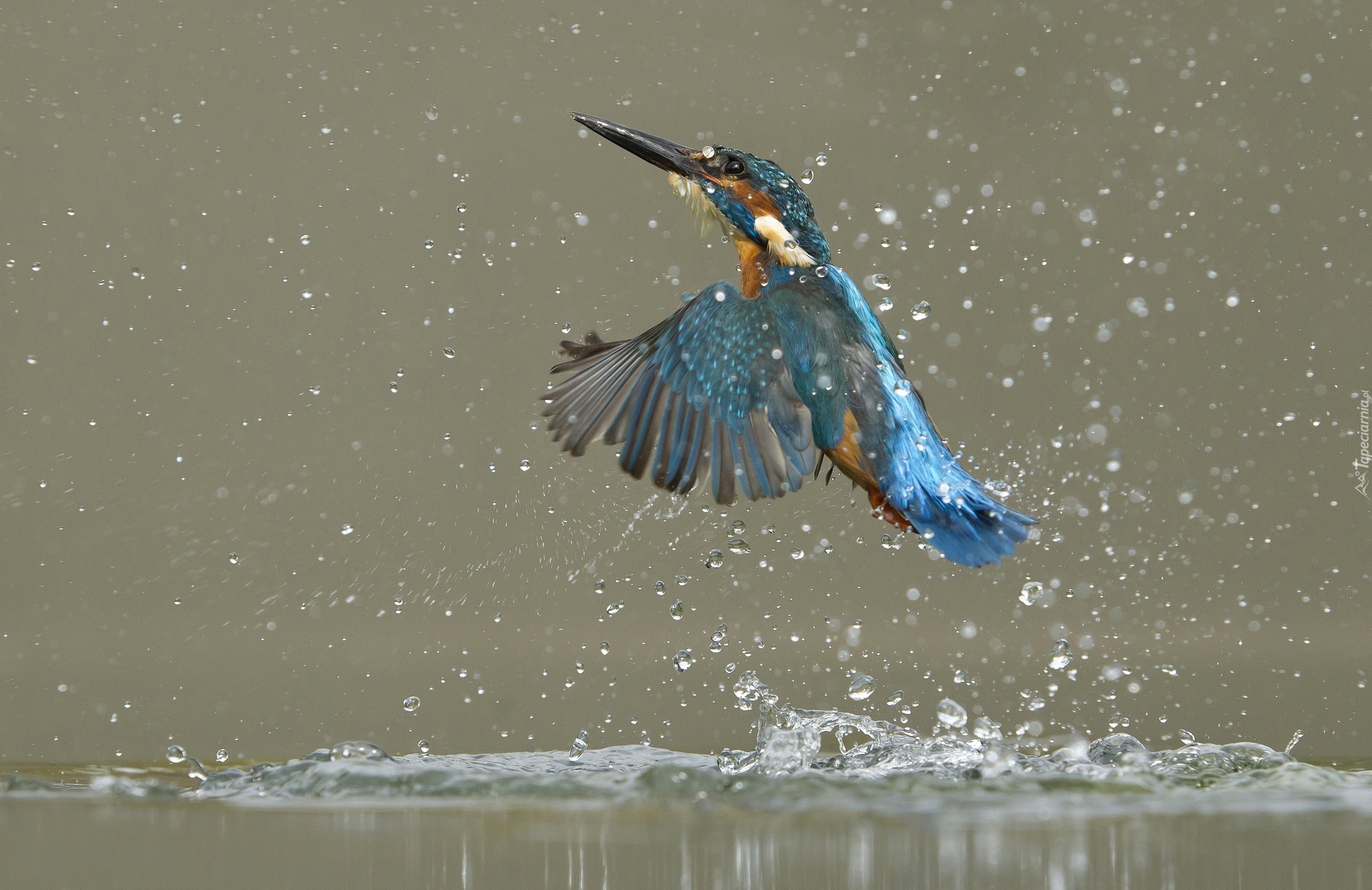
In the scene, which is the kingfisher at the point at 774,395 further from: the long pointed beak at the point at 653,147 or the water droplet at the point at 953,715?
the water droplet at the point at 953,715

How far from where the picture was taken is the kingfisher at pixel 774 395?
215cm

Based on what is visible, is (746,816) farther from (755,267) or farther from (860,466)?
(755,267)

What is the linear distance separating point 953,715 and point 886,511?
357 mm

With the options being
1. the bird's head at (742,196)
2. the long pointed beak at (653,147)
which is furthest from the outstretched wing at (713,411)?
the long pointed beak at (653,147)

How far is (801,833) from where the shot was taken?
56.3 inches

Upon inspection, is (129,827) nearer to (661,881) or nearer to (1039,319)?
(661,881)

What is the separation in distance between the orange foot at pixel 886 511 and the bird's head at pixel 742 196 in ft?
1.35

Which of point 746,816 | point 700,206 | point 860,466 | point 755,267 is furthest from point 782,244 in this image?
point 746,816

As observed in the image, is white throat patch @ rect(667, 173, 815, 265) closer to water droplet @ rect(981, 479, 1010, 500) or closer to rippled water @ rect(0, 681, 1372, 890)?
water droplet @ rect(981, 479, 1010, 500)

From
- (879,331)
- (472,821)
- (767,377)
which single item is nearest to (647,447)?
(767,377)

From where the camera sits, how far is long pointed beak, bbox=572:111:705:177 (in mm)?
2414

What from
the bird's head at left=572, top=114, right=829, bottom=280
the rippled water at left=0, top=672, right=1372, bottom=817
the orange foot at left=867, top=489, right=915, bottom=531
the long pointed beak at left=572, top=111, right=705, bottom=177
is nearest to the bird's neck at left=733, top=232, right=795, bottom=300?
the bird's head at left=572, top=114, right=829, bottom=280

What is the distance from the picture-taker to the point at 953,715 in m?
2.20

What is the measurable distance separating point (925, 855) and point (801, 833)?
0.60 ft
